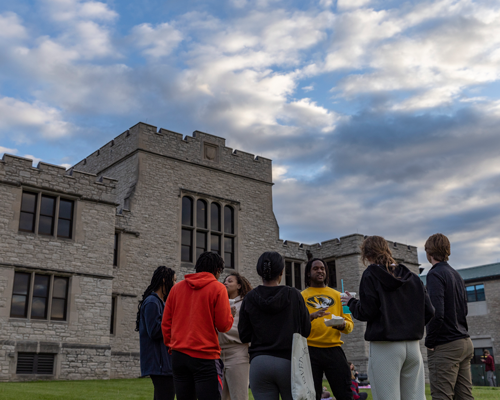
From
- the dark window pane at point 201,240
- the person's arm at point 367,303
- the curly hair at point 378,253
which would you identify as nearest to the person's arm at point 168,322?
the person's arm at point 367,303

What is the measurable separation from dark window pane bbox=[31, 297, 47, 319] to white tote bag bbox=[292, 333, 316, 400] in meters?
13.2

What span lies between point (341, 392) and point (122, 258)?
14.3m

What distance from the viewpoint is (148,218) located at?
61.4ft

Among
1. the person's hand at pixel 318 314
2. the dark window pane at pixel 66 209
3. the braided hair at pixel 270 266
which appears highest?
the dark window pane at pixel 66 209

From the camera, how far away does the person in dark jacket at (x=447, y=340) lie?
15.0 ft

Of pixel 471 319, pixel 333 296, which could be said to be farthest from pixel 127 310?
pixel 471 319

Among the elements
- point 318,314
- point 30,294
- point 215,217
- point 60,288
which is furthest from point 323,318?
point 215,217

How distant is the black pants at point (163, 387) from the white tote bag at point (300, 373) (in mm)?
1621

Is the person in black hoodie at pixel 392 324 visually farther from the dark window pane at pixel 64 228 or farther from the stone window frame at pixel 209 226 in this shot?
the stone window frame at pixel 209 226

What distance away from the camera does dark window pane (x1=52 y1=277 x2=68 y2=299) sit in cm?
1534

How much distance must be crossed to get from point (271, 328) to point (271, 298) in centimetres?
23

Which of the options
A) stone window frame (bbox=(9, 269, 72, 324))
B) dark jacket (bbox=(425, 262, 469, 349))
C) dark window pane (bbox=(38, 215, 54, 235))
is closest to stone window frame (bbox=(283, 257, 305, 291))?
stone window frame (bbox=(9, 269, 72, 324))

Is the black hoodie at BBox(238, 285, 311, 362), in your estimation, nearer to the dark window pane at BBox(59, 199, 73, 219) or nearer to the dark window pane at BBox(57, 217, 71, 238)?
the dark window pane at BBox(57, 217, 71, 238)

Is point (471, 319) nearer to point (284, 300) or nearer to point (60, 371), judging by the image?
point (60, 371)
